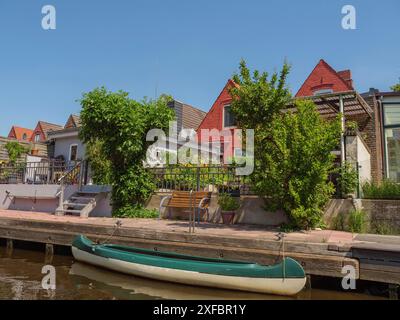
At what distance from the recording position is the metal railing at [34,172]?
15.4 metres

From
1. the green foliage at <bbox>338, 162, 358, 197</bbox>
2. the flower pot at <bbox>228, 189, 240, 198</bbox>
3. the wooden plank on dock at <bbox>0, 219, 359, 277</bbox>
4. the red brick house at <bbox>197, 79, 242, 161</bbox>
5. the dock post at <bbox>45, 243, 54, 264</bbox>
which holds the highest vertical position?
the red brick house at <bbox>197, 79, 242, 161</bbox>

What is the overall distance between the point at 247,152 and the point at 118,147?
466 cm

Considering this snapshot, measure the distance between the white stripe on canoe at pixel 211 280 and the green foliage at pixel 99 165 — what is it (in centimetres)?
551

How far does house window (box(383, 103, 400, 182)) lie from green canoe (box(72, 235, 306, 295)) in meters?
9.57

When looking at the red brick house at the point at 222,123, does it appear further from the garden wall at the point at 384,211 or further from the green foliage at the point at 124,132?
the garden wall at the point at 384,211

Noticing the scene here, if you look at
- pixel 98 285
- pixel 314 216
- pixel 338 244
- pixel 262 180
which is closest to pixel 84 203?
pixel 98 285

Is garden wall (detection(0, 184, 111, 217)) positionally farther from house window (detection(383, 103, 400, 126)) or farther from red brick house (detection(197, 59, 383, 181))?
house window (detection(383, 103, 400, 126))

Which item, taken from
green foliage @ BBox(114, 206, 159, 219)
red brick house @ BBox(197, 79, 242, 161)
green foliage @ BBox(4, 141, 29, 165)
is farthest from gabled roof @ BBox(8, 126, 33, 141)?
green foliage @ BBox(114, 206, 159, 219)

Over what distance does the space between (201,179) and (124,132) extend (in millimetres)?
3206

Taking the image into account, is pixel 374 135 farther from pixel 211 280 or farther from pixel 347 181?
pixel 211 280

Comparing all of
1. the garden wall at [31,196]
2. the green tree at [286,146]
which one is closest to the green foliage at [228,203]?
the green tree at [286,146]

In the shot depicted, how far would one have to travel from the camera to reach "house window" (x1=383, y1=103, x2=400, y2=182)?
510 inches

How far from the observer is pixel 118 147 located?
11.3 metres

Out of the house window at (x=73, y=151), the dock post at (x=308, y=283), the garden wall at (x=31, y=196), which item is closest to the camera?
the dock post at (x=308, y=283)
